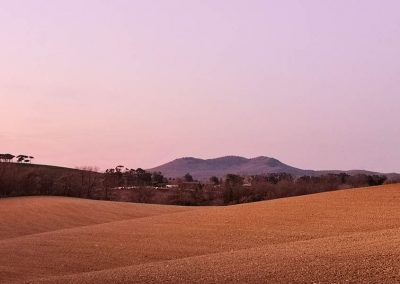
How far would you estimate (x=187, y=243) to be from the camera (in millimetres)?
27969

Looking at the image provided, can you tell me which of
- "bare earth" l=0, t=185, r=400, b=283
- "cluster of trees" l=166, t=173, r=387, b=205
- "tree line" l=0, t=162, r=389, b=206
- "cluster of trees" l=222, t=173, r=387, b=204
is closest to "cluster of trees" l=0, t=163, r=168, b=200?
"tree line" l=0, t=162, r=389, b=206

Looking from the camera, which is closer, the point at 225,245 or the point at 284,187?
the point at 225,245

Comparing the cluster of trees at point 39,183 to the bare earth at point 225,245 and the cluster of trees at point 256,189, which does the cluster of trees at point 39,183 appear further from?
the bare earth at point 225,245

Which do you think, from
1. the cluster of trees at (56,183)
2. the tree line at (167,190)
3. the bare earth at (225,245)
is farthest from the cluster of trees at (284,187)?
the bare earth at (225,245)

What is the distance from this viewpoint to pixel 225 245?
86.2 feet

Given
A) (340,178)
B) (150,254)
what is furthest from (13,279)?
(340,178)

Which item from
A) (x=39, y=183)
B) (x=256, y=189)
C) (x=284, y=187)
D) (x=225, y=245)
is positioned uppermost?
(x=39, y=183)

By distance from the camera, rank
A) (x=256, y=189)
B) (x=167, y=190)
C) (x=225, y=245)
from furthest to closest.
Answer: (x=167, y=190)
(x=256, y=189)
(x=225, y=245)

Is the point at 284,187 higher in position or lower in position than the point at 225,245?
higher

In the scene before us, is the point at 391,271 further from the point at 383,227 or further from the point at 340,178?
the point at 340,178

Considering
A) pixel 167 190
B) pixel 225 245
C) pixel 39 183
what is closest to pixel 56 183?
pixel 39 183

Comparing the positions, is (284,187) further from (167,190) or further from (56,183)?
(56,183)

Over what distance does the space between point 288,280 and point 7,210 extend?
155ft

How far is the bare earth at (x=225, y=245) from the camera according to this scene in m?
15.2
